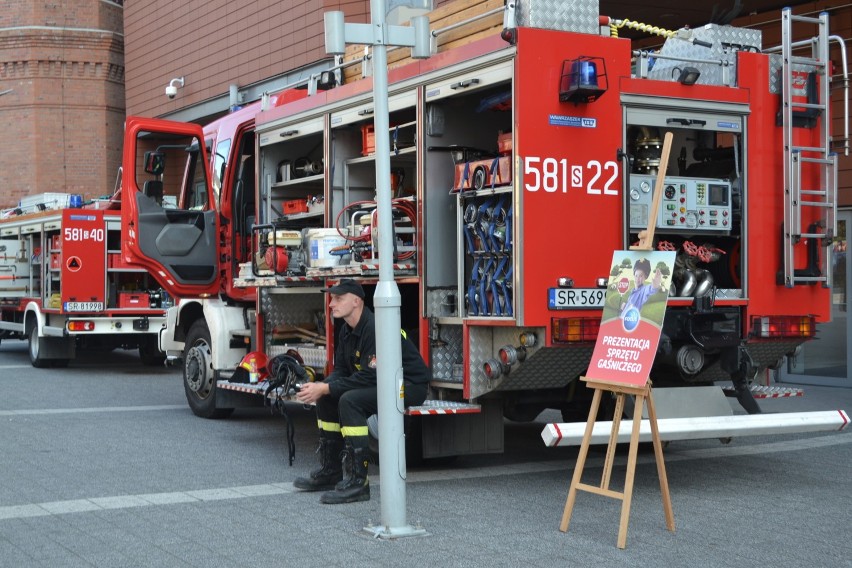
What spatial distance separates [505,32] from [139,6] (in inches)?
901

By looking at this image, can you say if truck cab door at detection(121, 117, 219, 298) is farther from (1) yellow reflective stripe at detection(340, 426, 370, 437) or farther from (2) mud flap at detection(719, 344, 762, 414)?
(2) mud flap at detection(719, 344, 762, 414)

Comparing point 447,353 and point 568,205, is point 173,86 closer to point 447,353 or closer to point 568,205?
point 447,353

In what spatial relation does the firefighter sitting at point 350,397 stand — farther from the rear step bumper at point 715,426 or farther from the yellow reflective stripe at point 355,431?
the rear step bumper at point 715,426

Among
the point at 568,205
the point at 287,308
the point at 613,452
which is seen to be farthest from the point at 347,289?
the point at 287,308

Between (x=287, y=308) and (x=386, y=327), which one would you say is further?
(x=287, y=308)

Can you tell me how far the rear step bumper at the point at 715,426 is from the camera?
7078mm

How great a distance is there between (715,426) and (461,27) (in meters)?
3.34

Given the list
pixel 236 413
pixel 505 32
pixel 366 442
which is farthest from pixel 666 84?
pixel 236 413

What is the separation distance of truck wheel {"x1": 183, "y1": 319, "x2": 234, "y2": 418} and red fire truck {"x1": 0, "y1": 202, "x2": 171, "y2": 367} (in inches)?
226

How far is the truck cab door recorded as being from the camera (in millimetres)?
11406

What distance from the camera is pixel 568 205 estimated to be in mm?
7758

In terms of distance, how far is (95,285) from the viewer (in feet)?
58.3

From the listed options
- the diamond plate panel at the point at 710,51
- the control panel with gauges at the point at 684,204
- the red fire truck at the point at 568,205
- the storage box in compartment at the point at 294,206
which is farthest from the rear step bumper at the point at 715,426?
the storage box in compartment at the point at 294,206

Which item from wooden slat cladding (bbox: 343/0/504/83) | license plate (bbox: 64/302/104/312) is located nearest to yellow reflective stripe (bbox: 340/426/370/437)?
wooden slat cladding (bbox: 343/0/504/83)
